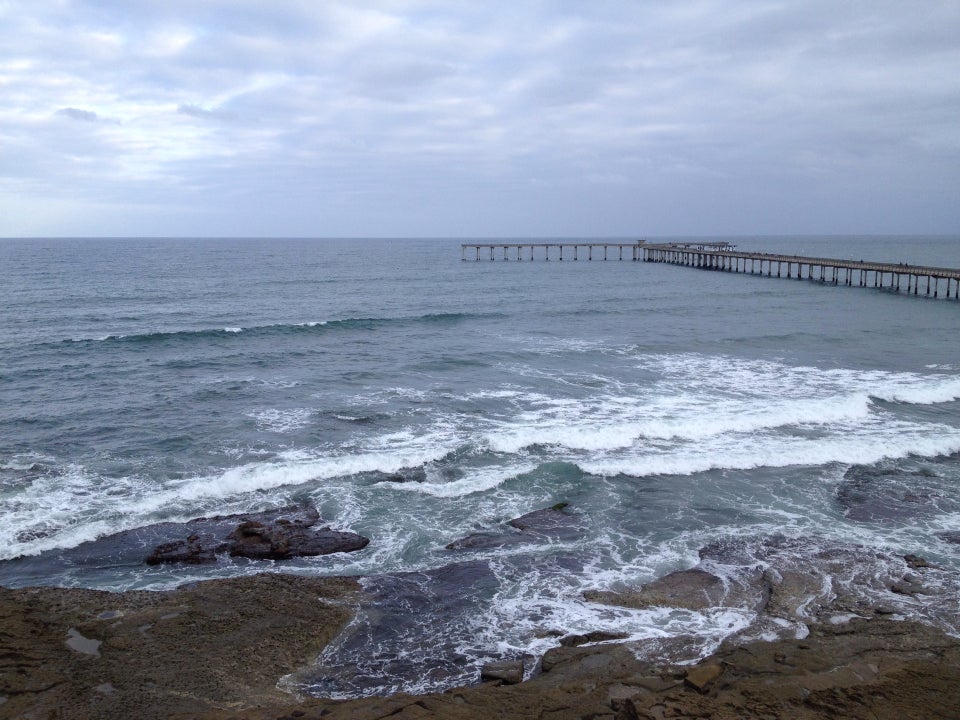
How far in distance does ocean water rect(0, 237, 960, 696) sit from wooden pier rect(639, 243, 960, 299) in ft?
59.3

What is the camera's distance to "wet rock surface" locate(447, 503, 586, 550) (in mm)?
14070

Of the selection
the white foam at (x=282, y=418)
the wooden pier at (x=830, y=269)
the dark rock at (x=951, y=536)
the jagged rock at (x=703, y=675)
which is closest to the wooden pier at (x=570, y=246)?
the wooden pier at (x=830, y=269)

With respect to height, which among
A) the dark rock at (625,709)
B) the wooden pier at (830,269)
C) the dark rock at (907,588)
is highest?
the wooden pier at (830,269)

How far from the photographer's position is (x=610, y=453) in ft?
63.9

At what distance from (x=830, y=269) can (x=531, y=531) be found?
91704mm

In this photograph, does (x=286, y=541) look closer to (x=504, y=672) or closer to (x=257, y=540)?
(x=257, y=540)

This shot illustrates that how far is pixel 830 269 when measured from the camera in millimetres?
92250

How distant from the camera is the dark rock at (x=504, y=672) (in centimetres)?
934

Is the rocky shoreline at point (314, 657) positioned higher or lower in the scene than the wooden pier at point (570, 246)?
lower

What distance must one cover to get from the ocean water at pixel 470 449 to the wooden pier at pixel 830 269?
59.3ft

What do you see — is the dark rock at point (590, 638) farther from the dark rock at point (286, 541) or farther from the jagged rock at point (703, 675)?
the dark rock at point (286, 541)

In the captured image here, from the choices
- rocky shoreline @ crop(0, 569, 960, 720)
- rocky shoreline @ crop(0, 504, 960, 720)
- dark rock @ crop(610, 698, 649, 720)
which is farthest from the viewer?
rocky shoreline @ crop(0, 504, 960, 720)

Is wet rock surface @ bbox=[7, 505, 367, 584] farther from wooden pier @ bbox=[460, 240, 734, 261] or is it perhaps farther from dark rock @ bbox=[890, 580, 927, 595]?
wooden pier @ bbox=[460, 240, 734, 261]

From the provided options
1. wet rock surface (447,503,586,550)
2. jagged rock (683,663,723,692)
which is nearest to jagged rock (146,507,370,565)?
wet rock surface (447,503,586,550)
